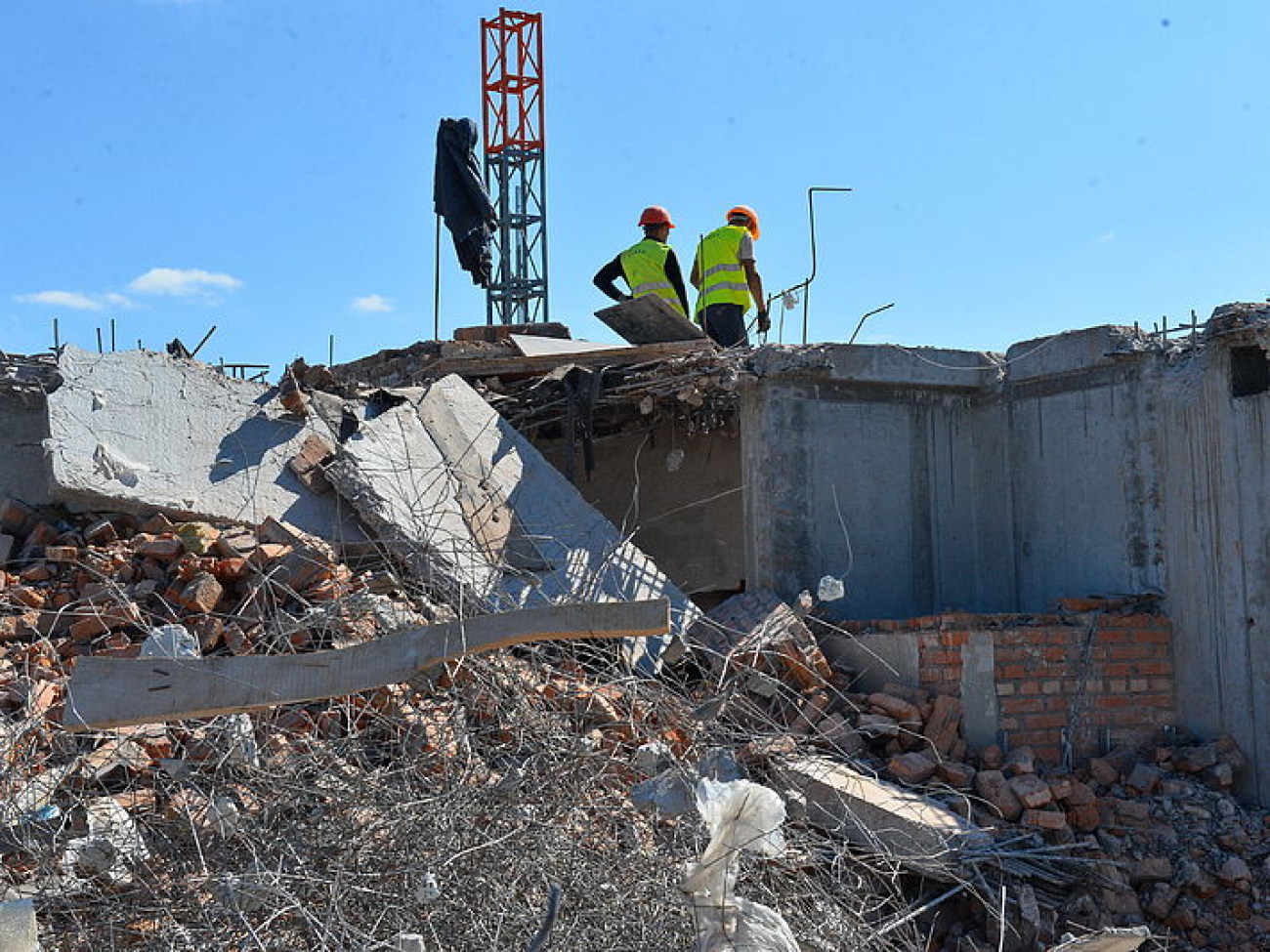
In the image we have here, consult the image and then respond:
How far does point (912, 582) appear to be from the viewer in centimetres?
934

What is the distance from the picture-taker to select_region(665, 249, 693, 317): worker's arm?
35.0ft

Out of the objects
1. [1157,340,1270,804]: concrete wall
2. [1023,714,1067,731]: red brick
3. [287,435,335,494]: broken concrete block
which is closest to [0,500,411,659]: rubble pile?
[287,435,335,494]: broken concrete block

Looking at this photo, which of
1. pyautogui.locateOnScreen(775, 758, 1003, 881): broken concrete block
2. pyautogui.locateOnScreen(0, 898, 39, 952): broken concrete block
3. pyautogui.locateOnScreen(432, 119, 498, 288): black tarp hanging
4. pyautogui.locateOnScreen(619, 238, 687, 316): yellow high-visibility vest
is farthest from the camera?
pyautogui.locateOnScreen(432, 119, 498, 288): black tarp hanging

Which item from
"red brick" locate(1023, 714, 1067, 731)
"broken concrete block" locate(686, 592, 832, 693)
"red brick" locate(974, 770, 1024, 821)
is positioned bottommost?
"red brick" locate(974, 770, 1024, 821)

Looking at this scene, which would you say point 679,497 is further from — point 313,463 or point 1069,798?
point 1069,798

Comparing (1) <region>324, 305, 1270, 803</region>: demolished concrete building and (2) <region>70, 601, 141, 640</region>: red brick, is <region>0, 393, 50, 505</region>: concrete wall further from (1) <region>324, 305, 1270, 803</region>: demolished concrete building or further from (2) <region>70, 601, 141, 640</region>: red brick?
(1) <region>324, 305, 1270, 803</region>: demolished concrete building

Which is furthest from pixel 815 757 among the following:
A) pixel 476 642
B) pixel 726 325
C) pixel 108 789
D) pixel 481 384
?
pixel 726 325

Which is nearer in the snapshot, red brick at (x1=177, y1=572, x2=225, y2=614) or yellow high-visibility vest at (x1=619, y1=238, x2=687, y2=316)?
red brick at (x1=177, y1=572, x2=225, y2=614)

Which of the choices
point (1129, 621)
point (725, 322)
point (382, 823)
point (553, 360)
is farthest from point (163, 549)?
point (1129, 621)

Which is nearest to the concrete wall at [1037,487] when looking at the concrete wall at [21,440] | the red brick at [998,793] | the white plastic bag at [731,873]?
the red brick at [998,793]

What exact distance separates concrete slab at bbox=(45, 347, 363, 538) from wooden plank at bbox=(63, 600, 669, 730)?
3595mm

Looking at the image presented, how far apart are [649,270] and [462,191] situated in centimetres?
196

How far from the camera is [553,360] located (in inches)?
375

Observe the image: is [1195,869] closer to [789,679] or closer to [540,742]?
[789,679]
